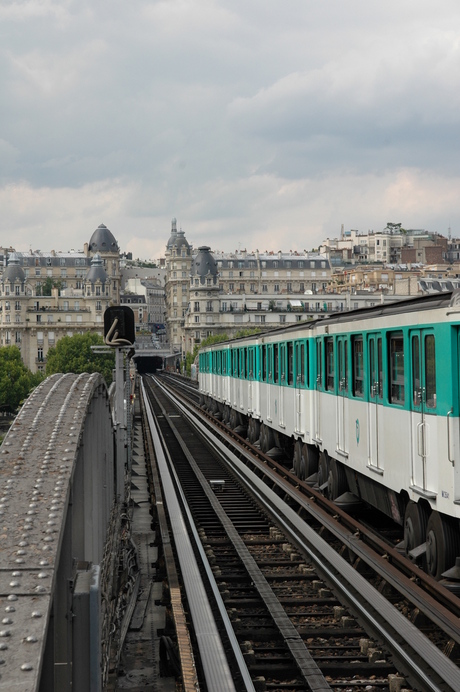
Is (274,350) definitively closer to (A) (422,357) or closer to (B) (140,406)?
(A) (422,357)

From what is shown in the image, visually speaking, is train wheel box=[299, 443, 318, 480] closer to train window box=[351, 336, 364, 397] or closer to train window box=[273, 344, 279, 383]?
train window box=[273, 344, 279, 383]

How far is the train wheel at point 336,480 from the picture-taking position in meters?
16.0

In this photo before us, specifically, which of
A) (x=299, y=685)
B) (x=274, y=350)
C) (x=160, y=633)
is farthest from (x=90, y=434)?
(x=274, y=350)

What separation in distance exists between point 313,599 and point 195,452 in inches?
751

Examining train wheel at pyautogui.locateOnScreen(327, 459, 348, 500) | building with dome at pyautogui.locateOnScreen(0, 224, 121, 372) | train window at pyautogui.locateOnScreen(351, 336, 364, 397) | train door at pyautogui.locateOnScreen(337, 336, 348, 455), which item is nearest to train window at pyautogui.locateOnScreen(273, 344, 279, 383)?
train wheel at pyautogui.locateOnScreen(327, 459, 348, 500)

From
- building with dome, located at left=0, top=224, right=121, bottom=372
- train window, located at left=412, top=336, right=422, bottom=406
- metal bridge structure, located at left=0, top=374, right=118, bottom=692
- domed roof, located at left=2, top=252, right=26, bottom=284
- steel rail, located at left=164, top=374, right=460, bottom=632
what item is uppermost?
domed roof, located at left=2, top=252, right=26, bottom=284

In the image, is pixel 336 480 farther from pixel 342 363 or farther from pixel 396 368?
pixel 396 368

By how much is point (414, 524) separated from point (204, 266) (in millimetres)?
147946

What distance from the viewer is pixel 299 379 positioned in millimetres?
19891

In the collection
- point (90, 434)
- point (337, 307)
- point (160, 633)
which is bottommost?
point (160, 633)

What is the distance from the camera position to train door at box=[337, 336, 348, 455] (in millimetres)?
15001

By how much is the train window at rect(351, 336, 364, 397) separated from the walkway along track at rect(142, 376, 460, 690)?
6.56 ft

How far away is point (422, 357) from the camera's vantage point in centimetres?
1052

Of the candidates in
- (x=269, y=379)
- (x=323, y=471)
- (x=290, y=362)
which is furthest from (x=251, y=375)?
(x=323, y=471)
